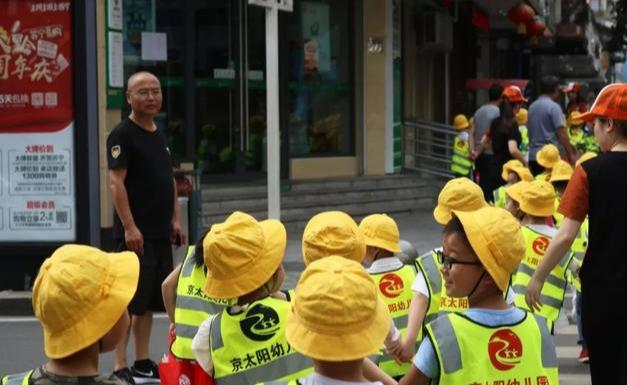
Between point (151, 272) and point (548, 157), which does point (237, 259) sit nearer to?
point (151, 272)

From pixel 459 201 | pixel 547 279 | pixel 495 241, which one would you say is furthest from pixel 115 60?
pixel 495 241

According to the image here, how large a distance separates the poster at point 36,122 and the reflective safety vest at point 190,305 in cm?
638

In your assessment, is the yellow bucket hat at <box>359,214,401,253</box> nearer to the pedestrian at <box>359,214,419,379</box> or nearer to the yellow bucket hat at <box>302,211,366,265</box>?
the pedestrian at <box>359,214,419,379</box>

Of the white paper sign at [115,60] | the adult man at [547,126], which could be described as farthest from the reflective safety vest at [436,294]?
the adult man at [547,126]

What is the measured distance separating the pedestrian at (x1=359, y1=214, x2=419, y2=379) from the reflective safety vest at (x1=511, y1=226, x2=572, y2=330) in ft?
3.90

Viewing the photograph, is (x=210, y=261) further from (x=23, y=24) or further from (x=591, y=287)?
(x=23, y=24)

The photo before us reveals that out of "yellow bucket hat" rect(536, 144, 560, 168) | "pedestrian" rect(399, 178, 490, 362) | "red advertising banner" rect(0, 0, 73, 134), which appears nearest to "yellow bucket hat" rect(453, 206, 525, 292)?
"pedestrian" rect(399, 178, 490, 362)

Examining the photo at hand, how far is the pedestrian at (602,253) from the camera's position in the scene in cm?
591

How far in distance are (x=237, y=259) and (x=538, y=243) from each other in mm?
3283

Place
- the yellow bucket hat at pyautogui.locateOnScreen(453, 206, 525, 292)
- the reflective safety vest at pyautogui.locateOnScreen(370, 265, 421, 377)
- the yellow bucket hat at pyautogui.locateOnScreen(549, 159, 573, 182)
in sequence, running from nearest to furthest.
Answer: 1. the yellow bucket hat at pyautogui.locateOnScreen(453, 206, 525, 292)
2. the reflective safety vest at pyautogui.locateOnScreen(370, 265, 421, 377)
3. the yellow bucket hat at pyautogui.locateOnScreen(549, 159, 573, 182)

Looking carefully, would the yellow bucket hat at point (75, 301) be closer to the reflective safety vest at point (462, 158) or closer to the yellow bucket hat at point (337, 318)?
the yellow bucket hat at point (337, 318)

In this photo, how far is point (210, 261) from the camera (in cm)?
521

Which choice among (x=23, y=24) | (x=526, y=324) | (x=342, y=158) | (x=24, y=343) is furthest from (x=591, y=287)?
(x=342, y=158)

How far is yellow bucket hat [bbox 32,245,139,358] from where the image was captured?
12.8 feet
